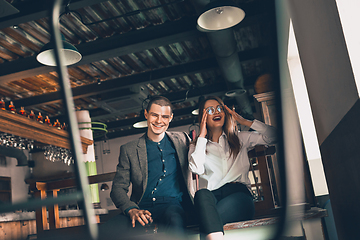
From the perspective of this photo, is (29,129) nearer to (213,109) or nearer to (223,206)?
(213,109)

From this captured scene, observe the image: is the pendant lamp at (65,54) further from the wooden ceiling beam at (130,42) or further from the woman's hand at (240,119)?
the woman's hand at (240,119)

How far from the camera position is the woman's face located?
2150 millimetres

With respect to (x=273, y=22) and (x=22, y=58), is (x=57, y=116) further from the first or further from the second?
(x=273, y=22)

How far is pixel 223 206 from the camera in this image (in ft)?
5.86

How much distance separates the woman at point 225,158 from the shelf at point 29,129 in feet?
11.5

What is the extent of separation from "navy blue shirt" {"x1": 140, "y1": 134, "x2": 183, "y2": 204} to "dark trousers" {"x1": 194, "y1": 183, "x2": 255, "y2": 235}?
27cm

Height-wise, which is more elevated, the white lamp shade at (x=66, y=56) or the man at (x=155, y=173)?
the white lamp shade at (x=66, y=56)

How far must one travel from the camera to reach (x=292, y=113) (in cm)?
46

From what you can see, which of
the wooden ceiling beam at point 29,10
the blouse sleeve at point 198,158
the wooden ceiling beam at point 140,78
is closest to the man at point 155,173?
the blouse sleeve at point 198,158

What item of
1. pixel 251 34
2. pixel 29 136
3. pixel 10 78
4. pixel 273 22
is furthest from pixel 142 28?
pixel 273 22

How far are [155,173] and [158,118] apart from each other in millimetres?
367

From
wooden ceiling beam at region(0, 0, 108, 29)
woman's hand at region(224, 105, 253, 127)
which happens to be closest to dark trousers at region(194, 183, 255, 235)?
woman's hand at region(224, 105, 253, 127)

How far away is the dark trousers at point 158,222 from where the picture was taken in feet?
5.41

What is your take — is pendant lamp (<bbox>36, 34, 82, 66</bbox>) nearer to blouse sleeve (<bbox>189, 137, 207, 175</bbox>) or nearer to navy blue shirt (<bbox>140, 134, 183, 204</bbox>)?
navy blue shirt (<bbox>140, 134, 183, 204</bbox>)
